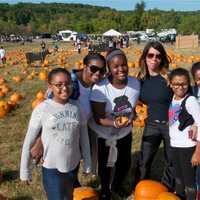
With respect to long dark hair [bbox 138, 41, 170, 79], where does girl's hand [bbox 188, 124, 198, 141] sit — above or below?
below

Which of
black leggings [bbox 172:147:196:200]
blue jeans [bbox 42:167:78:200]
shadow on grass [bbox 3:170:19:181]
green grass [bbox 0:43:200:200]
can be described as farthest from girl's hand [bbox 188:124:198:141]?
shadow on grass [bbox 3:170:19:181]

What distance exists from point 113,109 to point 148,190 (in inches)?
36.8

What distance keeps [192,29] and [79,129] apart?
93117mm

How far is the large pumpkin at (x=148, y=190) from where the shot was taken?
4336 millimetres

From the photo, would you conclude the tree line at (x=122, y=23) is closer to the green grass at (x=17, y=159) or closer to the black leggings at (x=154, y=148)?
the green grass at (x=17, y=159)

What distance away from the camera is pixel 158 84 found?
167 inches

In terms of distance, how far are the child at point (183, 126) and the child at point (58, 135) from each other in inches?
36.3

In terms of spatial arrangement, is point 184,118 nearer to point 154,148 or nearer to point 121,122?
point 121,122

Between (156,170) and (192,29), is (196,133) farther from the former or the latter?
(192,29)

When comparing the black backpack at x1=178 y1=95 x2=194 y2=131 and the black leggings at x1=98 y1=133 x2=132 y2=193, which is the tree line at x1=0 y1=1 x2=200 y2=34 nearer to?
the black leggings at x1=98 y1=133 x2=132 y2=193

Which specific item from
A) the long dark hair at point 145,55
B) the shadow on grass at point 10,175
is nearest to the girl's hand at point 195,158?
the long dark hair at point 145,55

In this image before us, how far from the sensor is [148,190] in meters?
4.34

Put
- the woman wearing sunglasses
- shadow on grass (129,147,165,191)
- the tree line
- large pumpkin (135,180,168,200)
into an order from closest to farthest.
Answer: the woman wearing sunglasses < large pumpkin (135,180,168,200) < shadow on grass (129,147,165,191) < the tree line

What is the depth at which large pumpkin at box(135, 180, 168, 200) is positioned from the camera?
4.34 meters
